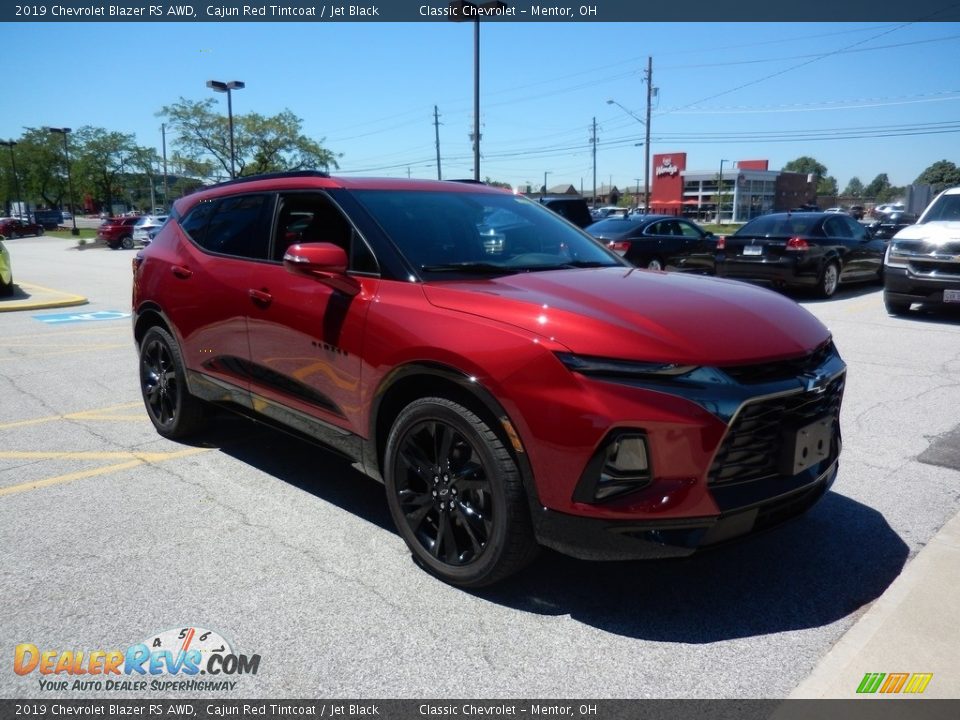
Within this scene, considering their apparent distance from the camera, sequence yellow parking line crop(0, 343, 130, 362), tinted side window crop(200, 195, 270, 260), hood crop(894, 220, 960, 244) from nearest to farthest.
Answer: tinted side window crop(200, 195, 270, 260) < yellow parking line crop(0, 343, 130, 362) < hood crop(894, 220, 960, 244)

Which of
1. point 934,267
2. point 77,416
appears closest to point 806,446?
point 77,416

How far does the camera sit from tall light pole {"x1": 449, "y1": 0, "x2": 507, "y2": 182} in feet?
57.6

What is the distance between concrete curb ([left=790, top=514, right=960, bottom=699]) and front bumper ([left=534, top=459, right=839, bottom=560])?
20.7 inches

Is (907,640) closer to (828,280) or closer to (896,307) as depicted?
(896,307)

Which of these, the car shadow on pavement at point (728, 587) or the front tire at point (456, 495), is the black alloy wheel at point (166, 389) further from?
the car shadow on pavement at point (728, 587)

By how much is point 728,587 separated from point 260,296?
278 centimetres

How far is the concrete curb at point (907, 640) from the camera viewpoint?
2.50m

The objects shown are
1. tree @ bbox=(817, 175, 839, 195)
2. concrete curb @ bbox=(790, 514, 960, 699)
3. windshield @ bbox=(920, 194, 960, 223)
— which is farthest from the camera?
tree @ bbox=(817, 175, 839, 195)

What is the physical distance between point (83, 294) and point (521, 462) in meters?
14.5

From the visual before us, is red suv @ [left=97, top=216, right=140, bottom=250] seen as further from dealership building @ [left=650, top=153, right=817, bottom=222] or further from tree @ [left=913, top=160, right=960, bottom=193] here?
tree @ [left=913, top=160, right=960, bottom=193]

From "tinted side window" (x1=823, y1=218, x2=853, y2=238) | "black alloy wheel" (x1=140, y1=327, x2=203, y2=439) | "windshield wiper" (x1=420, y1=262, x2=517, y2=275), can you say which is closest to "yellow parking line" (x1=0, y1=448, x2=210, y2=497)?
"black alloy wheel" (x1=140, y1=327, x2=203, y2=439)

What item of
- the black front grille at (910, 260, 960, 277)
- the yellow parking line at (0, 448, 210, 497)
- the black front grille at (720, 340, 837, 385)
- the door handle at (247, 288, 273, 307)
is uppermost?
the door handle at (247, 288, 273, 307)

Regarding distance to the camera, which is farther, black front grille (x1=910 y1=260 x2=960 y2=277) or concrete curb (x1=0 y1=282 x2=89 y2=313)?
concrete curb (x1=0 y1=282 x2=89 y2=313)

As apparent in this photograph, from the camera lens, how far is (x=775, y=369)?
9.46ft
